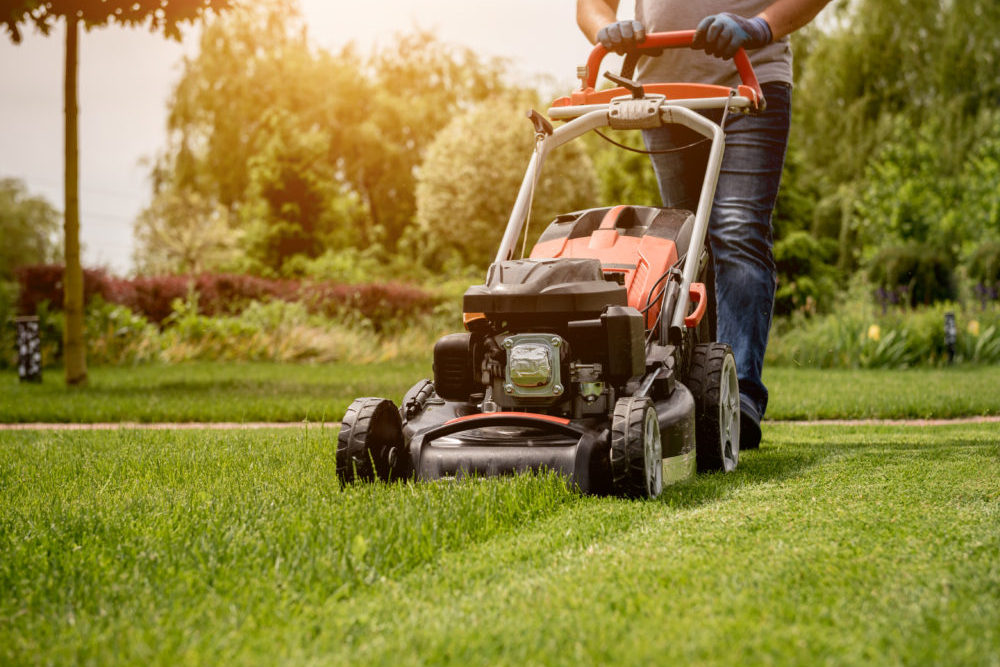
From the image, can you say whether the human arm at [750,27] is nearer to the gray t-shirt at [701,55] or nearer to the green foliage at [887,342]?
the gray t-shirt at [701,55]

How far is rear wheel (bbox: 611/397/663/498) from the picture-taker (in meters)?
3.11

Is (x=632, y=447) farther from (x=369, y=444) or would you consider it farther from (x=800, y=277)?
(x=800, y=277)

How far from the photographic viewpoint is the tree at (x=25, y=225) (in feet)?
125

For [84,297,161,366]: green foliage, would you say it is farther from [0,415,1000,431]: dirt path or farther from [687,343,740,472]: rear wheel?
[687,343,740,472]: rear wheel

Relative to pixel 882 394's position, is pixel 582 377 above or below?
above

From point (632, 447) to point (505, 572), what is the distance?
818 mm

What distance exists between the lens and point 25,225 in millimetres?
39719

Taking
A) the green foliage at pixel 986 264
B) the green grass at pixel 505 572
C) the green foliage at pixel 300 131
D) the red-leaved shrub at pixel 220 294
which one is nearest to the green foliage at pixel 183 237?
the green foliage at pixel 300 131

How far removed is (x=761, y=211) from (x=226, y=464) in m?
2.26

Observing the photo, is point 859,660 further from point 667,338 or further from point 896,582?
point 667,338

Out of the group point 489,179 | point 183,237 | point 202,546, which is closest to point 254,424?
point 202,546

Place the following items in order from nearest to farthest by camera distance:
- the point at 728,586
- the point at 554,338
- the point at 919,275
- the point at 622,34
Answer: the point at 728,586, the point at 554,338, the point at 622,34, the point at 919,275

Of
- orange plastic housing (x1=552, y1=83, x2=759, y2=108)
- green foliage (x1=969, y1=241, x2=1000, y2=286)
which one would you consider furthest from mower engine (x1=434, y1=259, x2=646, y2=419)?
green foliage (x1=969, y1=241, x2=1000, y2=286)

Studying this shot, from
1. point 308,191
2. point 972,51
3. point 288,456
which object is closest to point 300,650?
point 288,456
